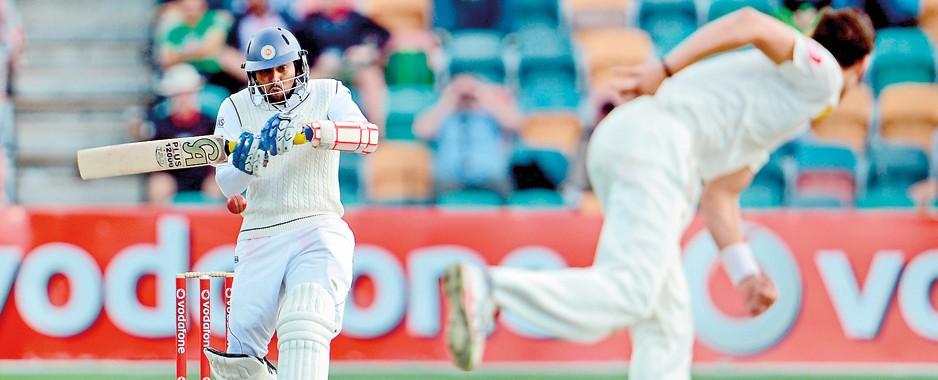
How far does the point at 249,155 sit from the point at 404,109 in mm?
4449

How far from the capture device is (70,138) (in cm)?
908

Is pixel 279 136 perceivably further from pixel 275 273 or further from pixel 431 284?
pixel 431 284

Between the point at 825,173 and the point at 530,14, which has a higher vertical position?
the point at 530,14

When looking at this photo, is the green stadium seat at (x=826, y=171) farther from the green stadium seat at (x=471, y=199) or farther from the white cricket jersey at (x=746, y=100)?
the white cricket jersey at (x=746, y=100)

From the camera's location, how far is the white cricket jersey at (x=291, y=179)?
15.0 feet

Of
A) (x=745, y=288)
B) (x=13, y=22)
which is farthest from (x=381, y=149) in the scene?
(x=745, y=288)

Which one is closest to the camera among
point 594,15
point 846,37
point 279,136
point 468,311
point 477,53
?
point 468,311

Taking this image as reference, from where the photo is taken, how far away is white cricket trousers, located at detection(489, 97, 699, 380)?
3586 millimetres

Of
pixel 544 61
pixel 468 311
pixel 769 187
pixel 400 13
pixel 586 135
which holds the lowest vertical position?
pixel 769 187

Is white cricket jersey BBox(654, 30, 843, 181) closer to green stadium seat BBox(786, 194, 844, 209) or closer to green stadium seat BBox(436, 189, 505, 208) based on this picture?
green stadium seat BBox(436, 189, 505, 208)

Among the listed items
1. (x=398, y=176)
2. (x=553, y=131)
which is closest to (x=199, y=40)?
(x=398, y=176)

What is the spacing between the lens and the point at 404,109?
8719 millimetres

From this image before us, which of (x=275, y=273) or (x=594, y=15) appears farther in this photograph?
(x=594, y=15)

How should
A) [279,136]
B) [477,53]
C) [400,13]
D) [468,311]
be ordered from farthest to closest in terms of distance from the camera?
[400,13] < [477,53] < [279,136] < [468,311]
